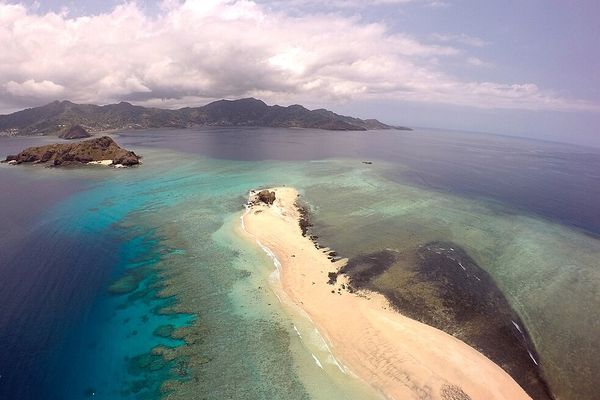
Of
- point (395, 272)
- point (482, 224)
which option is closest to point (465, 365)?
point (395, 272)

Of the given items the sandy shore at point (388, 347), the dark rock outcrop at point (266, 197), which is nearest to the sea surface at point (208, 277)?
the sandy shore at point (388, 347)

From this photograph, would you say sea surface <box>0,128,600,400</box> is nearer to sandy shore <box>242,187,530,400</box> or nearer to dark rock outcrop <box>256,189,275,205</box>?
sandy shore <box>242,187,530,400</box>

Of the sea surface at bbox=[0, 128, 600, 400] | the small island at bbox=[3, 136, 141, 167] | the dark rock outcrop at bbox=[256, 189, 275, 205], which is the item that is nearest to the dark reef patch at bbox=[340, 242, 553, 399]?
the sea surface at bbox=[0, 128, 600, 400]

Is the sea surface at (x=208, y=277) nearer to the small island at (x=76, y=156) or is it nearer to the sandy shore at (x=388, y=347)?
the sandy shore at (x=388, y=347)

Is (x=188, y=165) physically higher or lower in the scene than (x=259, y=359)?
higher

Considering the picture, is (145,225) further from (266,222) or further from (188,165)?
(188,165)

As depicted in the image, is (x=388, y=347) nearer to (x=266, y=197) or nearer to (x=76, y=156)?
(x=266, y=197)
